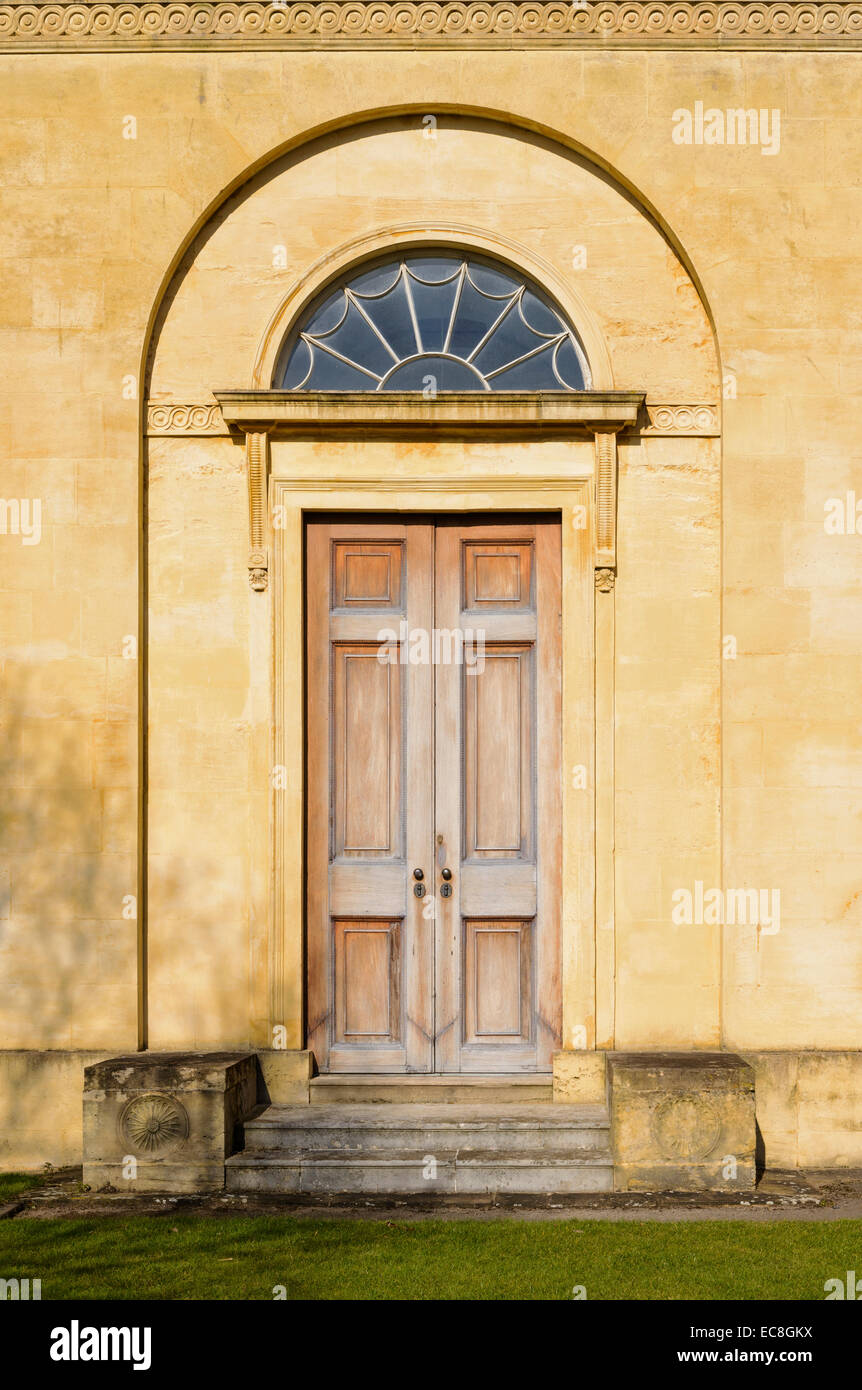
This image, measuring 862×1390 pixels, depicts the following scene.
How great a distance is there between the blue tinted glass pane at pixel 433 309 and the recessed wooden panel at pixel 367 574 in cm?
133

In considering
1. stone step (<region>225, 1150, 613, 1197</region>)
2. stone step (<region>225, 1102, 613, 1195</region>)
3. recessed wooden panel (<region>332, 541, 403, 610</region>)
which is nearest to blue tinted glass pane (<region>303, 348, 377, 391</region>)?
recessed wooden panel (<region>332, 541, 403, 610</region>)

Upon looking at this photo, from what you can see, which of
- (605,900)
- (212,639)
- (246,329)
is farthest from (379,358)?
(605,900)

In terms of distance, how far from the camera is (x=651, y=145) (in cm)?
820

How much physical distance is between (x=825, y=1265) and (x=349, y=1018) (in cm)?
326

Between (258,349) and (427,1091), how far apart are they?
473 centimetres

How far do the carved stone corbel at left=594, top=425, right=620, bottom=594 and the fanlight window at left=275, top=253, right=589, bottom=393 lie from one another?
0.48 m

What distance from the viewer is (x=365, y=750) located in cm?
834

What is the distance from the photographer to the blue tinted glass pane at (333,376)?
27.7ft

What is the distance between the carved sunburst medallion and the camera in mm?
7340

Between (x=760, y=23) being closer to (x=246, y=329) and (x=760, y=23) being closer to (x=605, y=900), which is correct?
(x=246, y=329)

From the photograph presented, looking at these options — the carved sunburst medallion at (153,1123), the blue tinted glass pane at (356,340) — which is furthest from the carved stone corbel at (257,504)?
the carved sunburst medallion at (153,1123)

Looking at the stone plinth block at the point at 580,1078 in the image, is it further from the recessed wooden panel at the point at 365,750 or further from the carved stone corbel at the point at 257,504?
the carved stone corbel at the point at 257,504

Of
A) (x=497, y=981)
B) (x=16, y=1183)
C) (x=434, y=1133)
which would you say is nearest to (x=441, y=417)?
(x=497, y=981)

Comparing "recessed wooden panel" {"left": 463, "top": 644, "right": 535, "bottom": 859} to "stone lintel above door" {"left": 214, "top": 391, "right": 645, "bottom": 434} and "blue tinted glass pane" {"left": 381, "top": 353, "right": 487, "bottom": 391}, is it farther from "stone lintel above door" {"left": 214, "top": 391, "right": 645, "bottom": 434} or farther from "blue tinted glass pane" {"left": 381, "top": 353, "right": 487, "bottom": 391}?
"blue tinted glass pane" {"left": 381, "top": 353, "right": 487, "bottom": 391}
